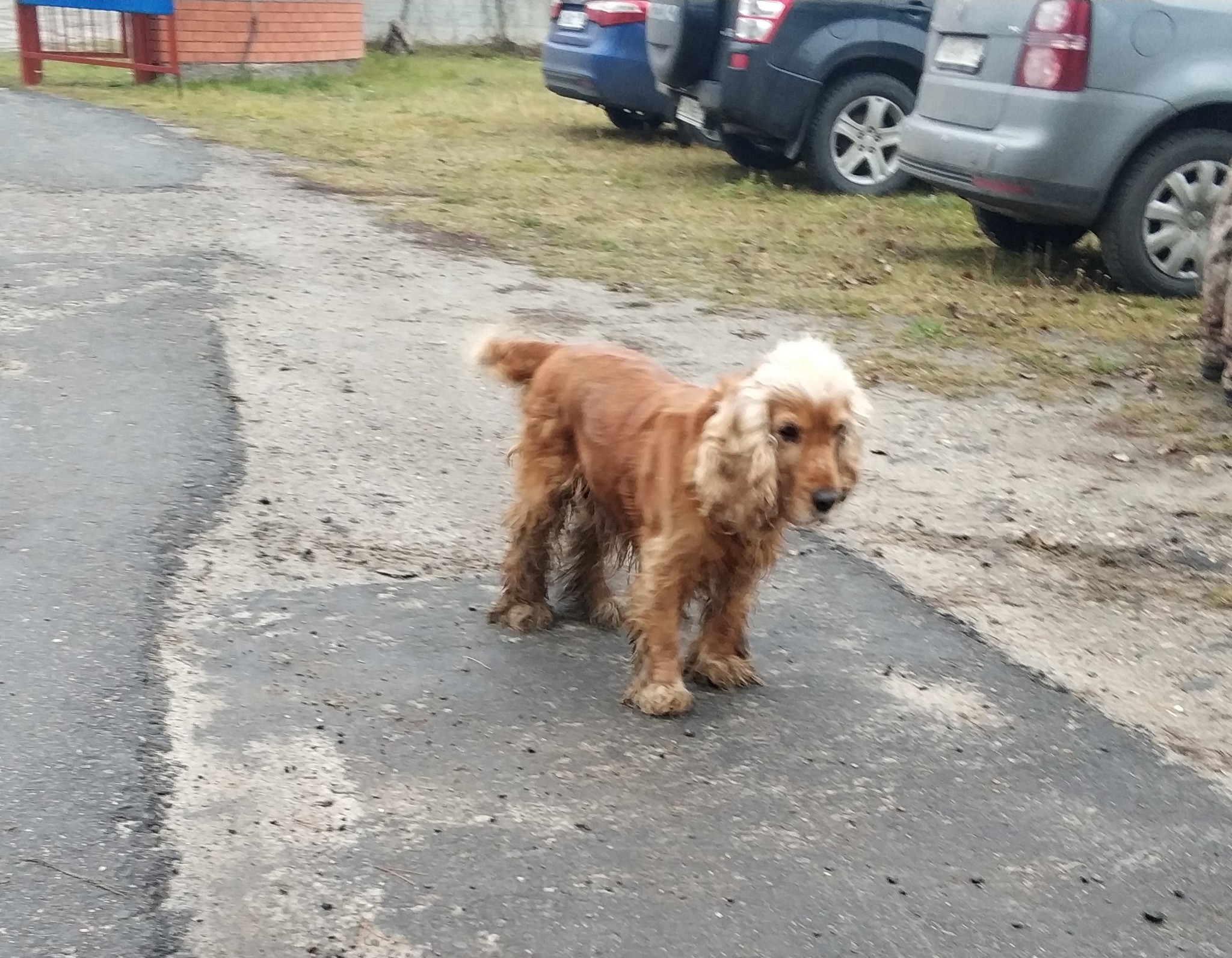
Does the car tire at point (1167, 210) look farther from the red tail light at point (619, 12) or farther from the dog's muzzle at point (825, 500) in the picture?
the red tail light at point (619, 12)

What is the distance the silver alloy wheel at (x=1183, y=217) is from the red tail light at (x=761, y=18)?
152 inches

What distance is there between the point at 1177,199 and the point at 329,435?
5.29 metres

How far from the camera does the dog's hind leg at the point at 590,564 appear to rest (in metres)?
4.73

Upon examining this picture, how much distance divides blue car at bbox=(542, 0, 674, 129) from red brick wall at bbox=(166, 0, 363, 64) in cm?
537

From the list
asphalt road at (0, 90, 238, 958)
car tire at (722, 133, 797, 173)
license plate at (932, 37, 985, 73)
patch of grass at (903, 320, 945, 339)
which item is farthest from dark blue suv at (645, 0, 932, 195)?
asphalt road at (0, 90, 238, 958)

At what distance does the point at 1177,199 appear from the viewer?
891 cm

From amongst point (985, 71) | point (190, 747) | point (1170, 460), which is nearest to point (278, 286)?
point (985, 71)

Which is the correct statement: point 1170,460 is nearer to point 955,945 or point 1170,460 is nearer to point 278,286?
point 955,945

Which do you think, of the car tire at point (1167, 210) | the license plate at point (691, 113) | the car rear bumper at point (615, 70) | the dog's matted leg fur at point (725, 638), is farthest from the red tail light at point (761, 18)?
the dog's matted leg fur at point (725, 638)

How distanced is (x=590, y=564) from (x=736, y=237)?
21.3ft

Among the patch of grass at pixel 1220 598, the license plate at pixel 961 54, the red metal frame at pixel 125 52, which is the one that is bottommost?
the red metal frame at pixel 125 52

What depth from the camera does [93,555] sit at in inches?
192

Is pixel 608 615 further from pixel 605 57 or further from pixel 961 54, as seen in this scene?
pixel 605 57

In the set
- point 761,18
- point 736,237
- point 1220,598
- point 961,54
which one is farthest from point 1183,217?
point 1220,598
